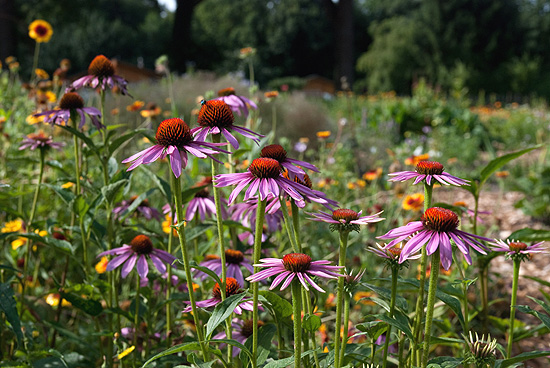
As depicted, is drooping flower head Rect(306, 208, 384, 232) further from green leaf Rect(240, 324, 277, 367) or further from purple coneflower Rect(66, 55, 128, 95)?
purple coneflower Rect(66, 55, 128, 95)

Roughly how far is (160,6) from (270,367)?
34221 mm

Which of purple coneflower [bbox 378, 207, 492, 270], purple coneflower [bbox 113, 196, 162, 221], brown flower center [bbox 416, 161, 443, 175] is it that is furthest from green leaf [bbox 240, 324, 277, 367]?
purple coneflower [bbox 113, 196, 162, 221]

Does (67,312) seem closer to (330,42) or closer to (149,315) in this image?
(149,315)

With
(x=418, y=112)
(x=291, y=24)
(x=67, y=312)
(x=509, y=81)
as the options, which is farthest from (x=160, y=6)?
(x=67, y=312)

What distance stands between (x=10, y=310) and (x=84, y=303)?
162 millimetres

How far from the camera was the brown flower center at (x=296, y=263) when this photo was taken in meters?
0.72

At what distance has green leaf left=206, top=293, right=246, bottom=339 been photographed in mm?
724

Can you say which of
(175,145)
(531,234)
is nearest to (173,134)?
(175,145)

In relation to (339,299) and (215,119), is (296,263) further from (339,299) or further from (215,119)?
(215,119)

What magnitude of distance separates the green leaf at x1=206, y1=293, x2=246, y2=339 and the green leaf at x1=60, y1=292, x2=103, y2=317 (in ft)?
1.52

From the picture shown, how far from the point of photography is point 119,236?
122cm

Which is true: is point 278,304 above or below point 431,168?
below

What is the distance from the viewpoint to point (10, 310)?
958mm

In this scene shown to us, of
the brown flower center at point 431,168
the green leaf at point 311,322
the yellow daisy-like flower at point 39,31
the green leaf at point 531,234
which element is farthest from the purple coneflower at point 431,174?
the yellow daisy-like flower at point 39,31
